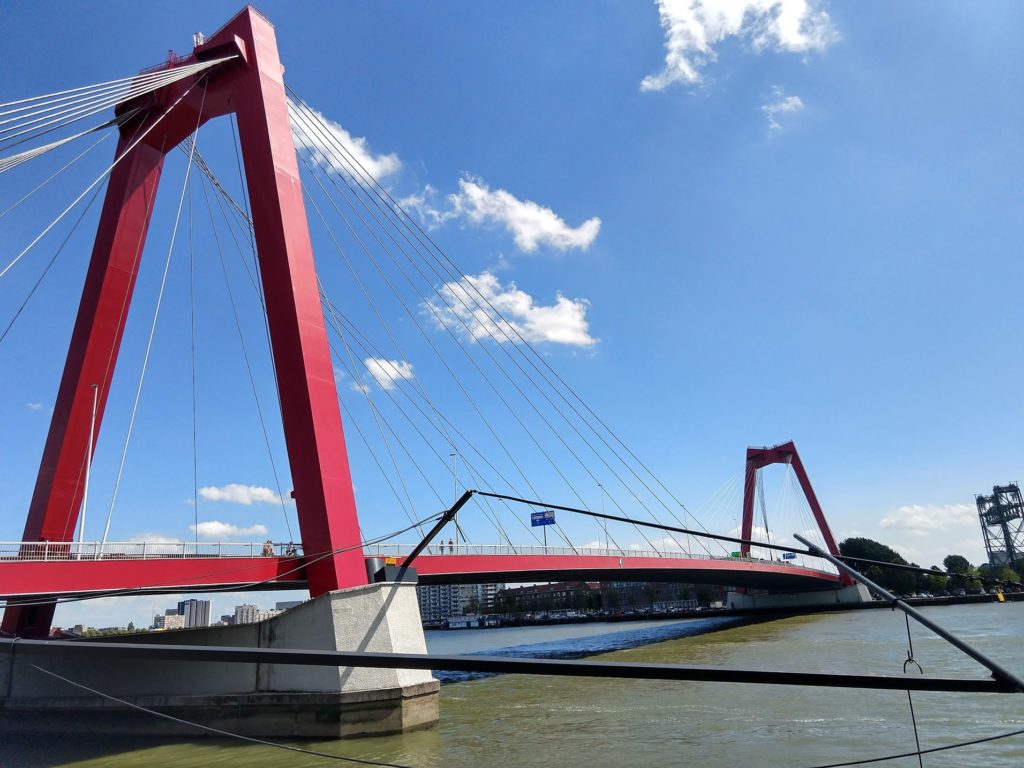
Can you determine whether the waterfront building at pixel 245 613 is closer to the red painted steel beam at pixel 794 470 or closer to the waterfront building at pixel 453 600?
the red painted steel beam at pixel 794 470

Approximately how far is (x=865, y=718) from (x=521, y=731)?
6411 mm

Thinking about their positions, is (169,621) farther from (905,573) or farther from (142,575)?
(905,573)

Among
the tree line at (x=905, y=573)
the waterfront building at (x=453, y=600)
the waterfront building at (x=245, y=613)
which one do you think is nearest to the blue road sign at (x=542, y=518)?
the waterfront building at (x=245, y=613)

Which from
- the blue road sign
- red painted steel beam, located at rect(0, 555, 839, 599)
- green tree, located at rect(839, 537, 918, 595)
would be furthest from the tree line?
red painted steel beam, located at rect(0, 555, 839, 599)

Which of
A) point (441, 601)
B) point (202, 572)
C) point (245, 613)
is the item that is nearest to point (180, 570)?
point (202, 572)

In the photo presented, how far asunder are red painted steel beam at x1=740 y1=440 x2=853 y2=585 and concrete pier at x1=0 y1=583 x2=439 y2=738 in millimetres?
56801

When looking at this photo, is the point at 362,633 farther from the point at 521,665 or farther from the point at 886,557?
the point at 886,557

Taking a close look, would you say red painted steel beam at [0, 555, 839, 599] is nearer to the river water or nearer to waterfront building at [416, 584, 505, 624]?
the river water

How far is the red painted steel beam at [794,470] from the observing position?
6631 cm

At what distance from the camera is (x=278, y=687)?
47.3 ft

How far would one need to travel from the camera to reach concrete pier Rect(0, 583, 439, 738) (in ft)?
45.8

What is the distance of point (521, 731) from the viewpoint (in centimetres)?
1338

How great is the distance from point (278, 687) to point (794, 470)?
218 feet

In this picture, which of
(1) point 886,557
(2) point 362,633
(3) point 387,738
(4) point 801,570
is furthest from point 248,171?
(1) point 886,557
